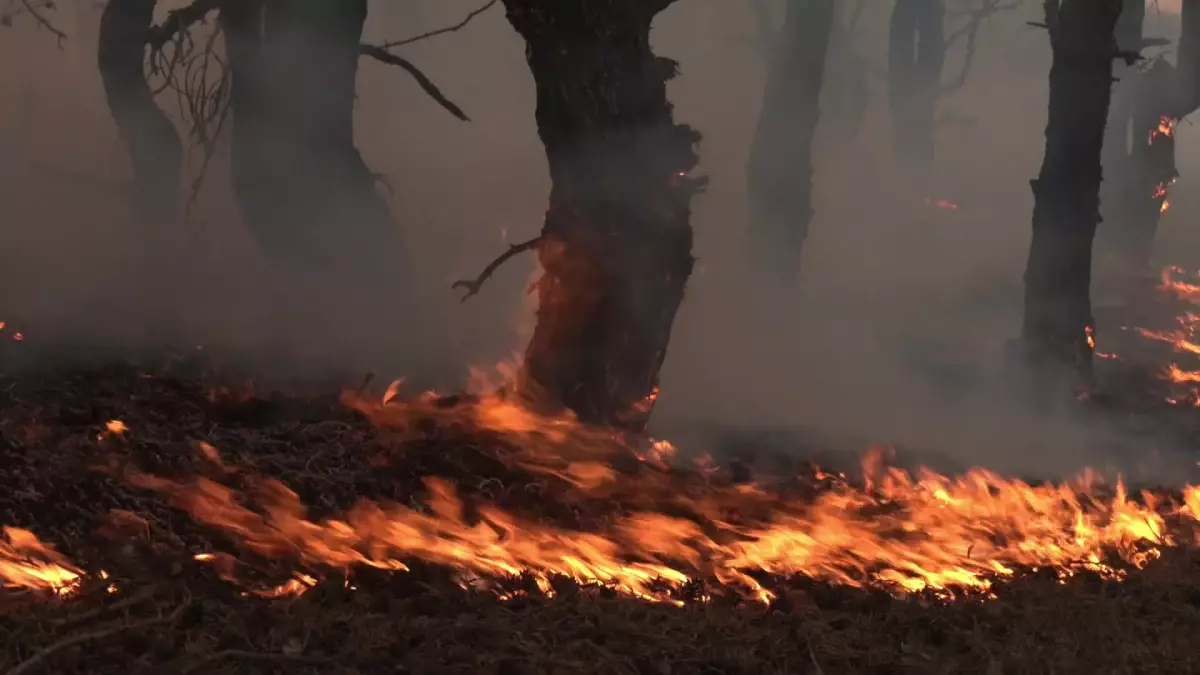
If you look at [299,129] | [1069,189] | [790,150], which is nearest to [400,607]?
[299,129]

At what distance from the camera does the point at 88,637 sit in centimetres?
253

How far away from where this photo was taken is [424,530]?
11.5ft

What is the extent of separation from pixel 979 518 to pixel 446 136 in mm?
15520

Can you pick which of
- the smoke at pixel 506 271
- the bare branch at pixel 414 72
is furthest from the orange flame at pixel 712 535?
the bare branch at pixel 414 72

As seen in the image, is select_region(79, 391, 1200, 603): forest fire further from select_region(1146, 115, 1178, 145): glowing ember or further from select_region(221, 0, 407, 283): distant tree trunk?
select_region(1146, 115, 1178, 145): glowing ember

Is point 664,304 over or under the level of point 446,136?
under

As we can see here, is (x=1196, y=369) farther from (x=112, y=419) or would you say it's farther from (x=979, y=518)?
(x=112, y=419)

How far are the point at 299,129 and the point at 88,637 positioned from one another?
566 centimetres

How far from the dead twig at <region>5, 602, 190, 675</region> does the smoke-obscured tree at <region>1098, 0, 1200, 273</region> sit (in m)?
14.0

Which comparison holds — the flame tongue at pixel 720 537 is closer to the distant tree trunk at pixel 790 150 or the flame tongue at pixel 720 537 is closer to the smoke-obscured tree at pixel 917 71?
the distant tree trunk at pixel 790 150

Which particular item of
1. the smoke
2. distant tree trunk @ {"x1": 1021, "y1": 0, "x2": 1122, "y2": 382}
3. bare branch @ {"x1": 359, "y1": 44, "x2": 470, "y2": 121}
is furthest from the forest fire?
distant tree trunk @ {"x1": 1021, "y1": 0, "x2": 1122, "y2": 382}

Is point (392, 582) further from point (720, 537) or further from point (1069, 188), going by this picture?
point (1069, 188)

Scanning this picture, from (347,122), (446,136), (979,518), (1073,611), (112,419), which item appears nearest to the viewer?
(1073,611)

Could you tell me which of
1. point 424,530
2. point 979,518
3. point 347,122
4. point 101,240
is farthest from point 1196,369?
point 101,240
